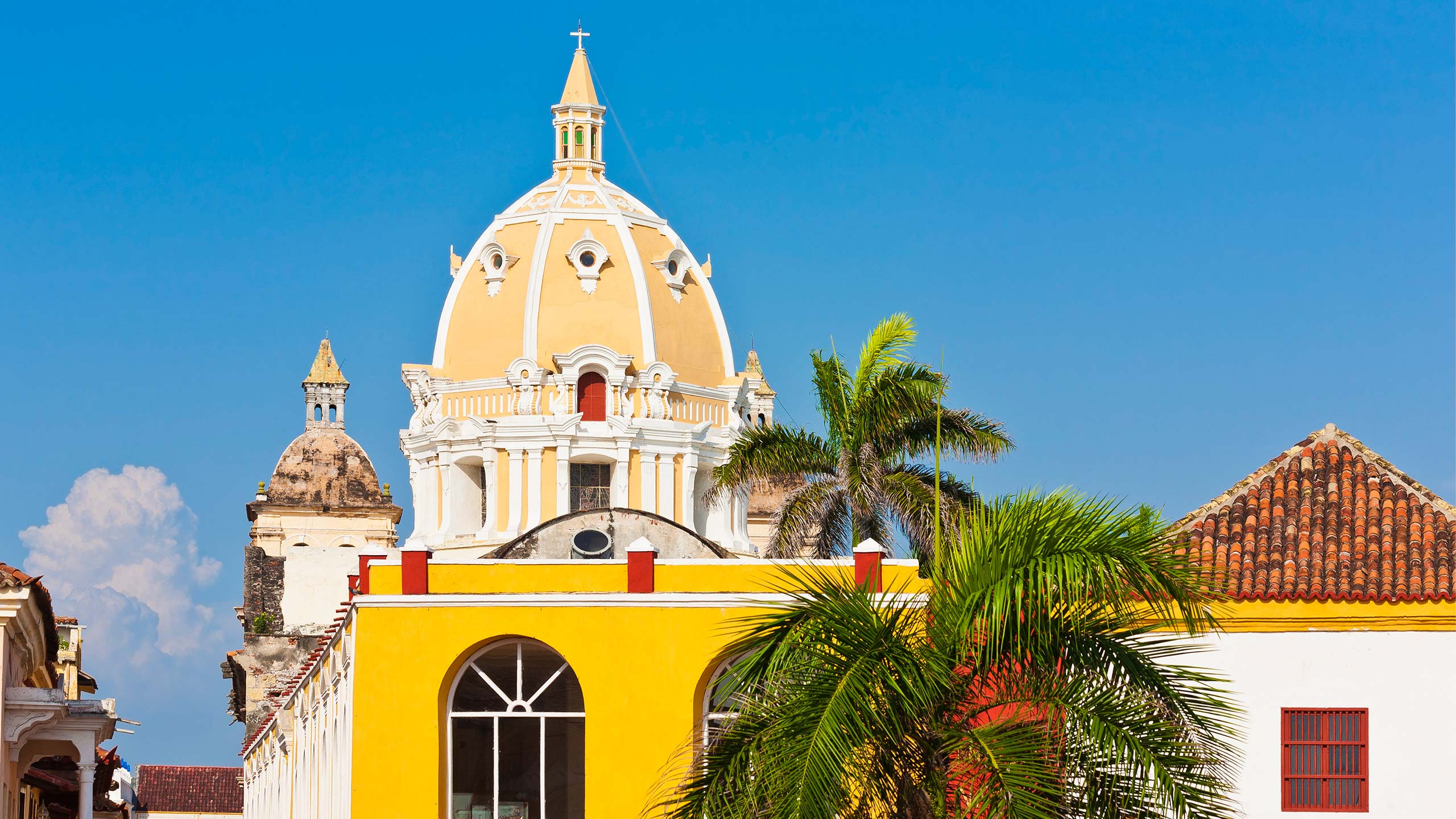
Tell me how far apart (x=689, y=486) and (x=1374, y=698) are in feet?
92.2

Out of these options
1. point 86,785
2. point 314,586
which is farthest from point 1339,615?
point 314,586

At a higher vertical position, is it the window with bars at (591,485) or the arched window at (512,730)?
the window with bars at (591,485)

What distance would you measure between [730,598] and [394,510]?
173 ft

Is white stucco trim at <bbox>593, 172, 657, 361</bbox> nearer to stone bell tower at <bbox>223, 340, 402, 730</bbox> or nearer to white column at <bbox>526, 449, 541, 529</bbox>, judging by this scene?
white column at <bbox>526, 449, 541, 529</bbox>

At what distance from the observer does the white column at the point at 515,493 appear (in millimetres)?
50406

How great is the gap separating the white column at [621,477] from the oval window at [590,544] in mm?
14064

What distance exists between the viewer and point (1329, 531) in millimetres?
26562

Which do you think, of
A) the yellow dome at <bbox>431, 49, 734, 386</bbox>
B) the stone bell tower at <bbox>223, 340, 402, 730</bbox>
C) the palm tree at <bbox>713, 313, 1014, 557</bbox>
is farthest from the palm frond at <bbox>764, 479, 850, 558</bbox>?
the stone bell tower at <bbox>223, 340, 402, 730</bbox>

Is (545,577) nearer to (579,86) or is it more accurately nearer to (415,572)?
(415,572)

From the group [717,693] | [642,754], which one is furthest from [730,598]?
[717,693]

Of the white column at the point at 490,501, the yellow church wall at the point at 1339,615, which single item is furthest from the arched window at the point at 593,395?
the yellow church wall at the point at 1339,615

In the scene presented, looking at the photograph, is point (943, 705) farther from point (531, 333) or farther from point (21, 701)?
point (531, 333)

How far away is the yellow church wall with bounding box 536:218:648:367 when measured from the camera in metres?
51.9

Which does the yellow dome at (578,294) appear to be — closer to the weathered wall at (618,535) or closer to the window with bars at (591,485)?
the window with bars at (591,485)
